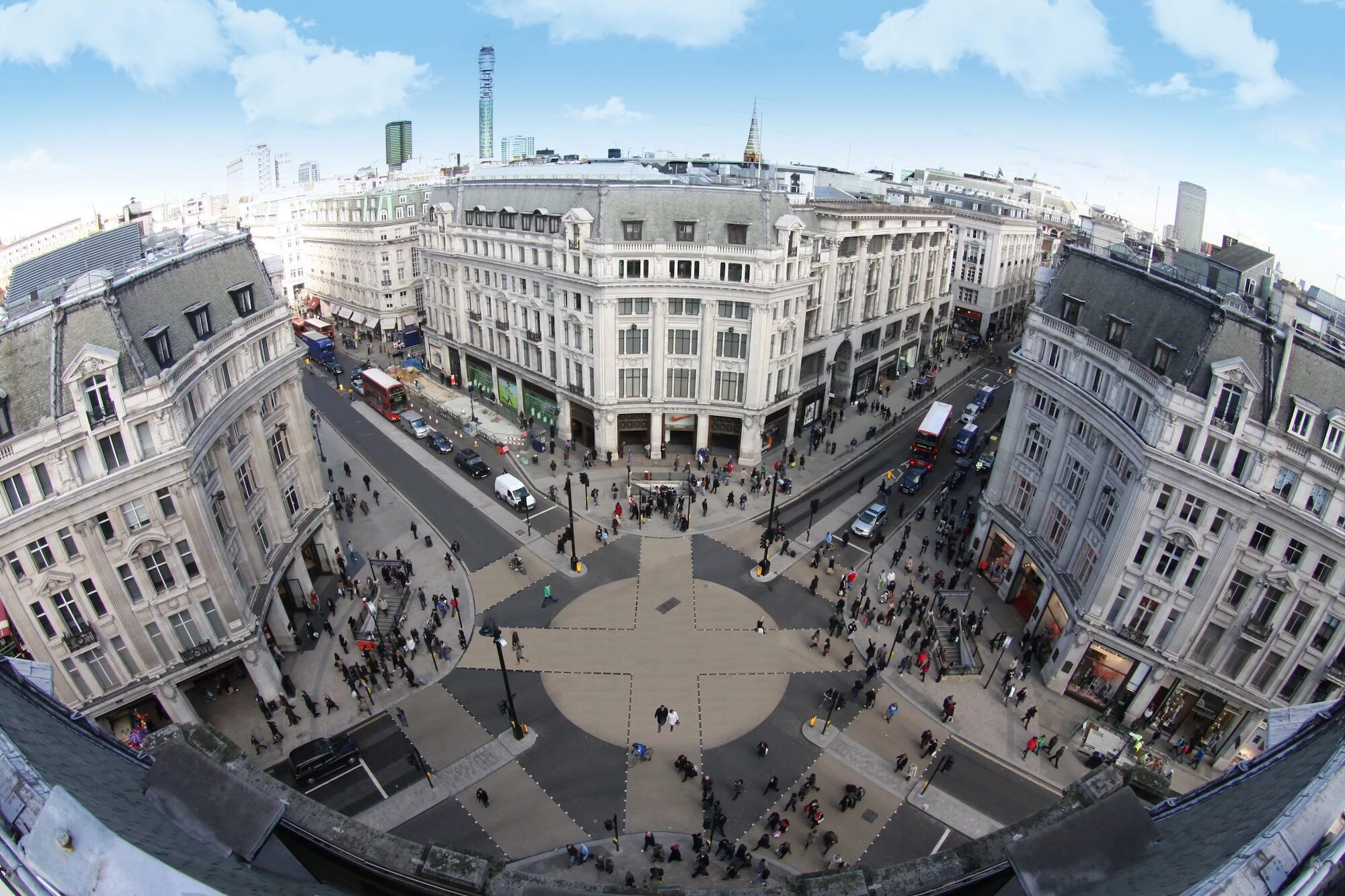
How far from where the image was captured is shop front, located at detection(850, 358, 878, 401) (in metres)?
77.2

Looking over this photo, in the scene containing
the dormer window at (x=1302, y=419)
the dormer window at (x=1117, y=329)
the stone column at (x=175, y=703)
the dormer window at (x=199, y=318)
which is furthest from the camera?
the dormer window at (x=1117, y=329)

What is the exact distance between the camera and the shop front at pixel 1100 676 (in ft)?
123

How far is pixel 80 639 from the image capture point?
30469 millimetres

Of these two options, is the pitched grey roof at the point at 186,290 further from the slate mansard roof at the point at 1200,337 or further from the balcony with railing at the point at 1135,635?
the balcony with railing at the point at 1135,635

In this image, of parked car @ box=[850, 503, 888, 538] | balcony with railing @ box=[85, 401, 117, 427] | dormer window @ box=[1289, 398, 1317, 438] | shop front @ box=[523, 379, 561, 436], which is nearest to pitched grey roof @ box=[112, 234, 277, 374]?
balcony with railing @ box=[85, 401, 117, 427]

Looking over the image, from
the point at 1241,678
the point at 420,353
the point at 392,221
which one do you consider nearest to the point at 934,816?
the point at 1241,678

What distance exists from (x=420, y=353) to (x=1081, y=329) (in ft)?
254

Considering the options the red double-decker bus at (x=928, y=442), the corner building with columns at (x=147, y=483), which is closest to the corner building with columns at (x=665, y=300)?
the red double-decker bus at (x=928, y=442)

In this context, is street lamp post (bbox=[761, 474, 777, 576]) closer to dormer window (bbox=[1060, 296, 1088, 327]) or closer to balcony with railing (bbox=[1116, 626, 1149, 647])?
dormer window (bbox=[1060, 296, 1088, 327])

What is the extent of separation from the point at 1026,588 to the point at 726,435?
2711 cm

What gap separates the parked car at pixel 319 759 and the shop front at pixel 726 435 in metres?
38.0

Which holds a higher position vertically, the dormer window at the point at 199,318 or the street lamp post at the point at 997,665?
the dormer window at the point at 199,318

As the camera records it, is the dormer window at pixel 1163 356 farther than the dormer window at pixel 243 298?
No

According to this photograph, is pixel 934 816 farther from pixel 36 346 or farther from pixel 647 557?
pixel 36 346
